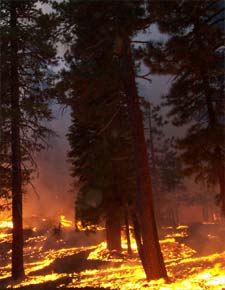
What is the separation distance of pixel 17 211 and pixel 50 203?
5356 cm

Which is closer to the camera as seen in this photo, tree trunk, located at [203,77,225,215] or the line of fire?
the line of fire

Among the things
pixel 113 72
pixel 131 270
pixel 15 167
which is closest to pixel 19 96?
pixel 15 167

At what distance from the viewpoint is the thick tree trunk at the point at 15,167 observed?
16.3m

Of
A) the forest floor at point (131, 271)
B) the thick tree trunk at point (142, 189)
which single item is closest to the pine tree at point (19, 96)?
the forest floor at point (131, 271)

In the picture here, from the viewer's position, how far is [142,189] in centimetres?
1150

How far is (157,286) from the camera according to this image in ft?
34.0

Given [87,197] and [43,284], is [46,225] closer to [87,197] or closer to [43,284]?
[87,197]

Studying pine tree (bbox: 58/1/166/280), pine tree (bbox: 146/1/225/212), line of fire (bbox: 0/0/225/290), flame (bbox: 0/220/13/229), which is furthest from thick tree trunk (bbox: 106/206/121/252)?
flame (bbox: 0/220/13/229)

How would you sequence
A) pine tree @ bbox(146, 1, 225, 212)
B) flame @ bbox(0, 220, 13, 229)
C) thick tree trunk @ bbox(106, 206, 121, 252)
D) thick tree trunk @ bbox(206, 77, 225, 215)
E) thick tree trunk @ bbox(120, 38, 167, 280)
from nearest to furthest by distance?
thick tree trunk @ bbox(120, 38, 167, 280) → pine tree @ bbox(146, 1, 225, 212) → thick tree trunk @ bbox(206, 77, 225, 215) → thick tree trunk @ bbox(106, 206, 121, 252) → flame @ bbox(0, 220, 13, 229)

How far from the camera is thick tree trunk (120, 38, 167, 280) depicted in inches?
443

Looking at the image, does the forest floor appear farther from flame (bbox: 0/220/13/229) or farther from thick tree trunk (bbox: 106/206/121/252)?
flame (bbox: 0/220/13/229)

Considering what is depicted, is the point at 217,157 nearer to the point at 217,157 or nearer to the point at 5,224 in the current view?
the point at 217,157

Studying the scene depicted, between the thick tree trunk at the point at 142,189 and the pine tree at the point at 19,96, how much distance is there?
5.49 metres

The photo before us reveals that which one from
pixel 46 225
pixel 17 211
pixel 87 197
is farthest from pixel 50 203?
pixel 17 211
